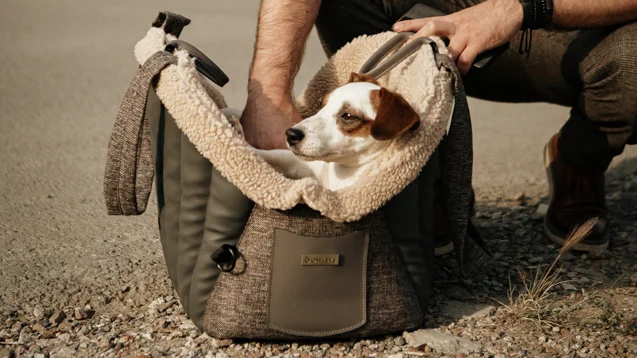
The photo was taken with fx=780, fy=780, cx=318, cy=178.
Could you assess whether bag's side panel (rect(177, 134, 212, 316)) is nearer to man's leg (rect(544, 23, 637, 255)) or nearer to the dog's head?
the dog's head

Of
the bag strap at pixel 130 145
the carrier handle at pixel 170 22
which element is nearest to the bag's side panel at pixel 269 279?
the bag strap at pixel 130 145

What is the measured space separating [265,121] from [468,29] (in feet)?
2.21

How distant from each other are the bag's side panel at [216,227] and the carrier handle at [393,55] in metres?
0.63

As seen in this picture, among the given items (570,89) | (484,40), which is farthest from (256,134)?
(570,89)

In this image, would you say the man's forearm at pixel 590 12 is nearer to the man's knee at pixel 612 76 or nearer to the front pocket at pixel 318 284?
the man's knee at pixel 612 76

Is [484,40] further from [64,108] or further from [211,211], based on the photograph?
[64,108]

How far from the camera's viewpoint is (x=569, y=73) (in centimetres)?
275

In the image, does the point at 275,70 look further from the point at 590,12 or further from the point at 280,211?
the point at 590,12

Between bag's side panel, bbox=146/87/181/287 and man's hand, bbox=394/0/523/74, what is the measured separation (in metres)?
0.76

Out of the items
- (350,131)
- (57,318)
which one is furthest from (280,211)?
(57,318)

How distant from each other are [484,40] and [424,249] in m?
0.67

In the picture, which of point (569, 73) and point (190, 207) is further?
point (569, 73)

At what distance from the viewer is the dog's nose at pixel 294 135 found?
2033 millimetres

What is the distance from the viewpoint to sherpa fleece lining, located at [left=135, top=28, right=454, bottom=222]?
1897 mm
